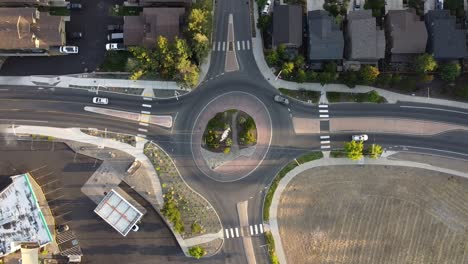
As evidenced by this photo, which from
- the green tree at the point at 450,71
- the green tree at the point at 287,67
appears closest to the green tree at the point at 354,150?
the green tree at the point at 287,67

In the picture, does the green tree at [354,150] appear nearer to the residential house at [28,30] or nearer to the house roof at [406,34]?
the house roof at [406,34]

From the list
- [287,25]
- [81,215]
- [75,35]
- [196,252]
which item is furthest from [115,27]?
[196,252]

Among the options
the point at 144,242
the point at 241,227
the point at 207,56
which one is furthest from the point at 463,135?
the point at 144,242

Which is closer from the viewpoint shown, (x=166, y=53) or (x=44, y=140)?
(x=166, y=53)

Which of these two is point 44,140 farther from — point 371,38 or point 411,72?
point 411,72

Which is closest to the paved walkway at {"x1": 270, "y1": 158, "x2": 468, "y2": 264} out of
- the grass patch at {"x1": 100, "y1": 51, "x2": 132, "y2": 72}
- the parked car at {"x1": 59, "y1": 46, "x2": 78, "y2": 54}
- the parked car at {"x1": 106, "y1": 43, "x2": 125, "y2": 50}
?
the grass patch at {"x1": 100, "y1": 51, "x2": 132, "y2": 72}
